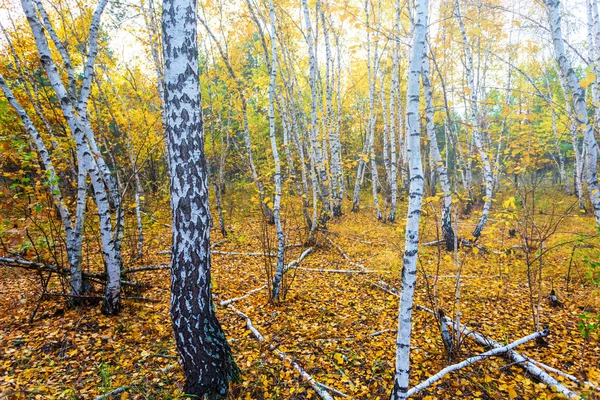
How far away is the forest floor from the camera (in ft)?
9.98

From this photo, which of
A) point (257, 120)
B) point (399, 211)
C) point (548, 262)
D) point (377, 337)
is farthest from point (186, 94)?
point (257, 120)

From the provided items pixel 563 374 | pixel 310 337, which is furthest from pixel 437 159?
pixel 310 337

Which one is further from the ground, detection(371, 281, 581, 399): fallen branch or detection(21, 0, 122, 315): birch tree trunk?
detection(21, 0, 122, 315): birch tree trunk

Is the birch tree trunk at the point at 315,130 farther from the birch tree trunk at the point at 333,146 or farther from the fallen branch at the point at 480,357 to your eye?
the fallen branch at the point at 480,357

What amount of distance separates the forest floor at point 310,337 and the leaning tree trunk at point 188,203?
0.58 meters

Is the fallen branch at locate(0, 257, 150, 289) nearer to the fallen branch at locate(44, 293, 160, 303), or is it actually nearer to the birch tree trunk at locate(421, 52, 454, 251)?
the fallen branch at locate(44, 293, 160, 303)

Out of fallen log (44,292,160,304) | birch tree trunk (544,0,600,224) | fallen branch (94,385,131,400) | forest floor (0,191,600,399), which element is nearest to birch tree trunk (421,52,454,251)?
forest floor (0,191,600,399)

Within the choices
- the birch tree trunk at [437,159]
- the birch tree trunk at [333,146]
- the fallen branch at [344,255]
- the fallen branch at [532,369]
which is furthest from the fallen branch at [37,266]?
the birch tree trunk at [333,146]

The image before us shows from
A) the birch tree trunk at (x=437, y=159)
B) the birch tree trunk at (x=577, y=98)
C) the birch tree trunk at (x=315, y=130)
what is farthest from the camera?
the birch tree trunk at (x=315, y=130)

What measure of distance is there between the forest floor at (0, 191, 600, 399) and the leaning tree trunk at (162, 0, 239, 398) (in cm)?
58

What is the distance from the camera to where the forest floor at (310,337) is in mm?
3041

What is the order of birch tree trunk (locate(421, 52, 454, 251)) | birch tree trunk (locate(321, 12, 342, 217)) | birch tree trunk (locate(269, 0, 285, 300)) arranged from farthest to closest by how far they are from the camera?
birch tree trunk (locate(321, 12, 342, 217))
birch tree trunk (locate(421, 52, 454, 251))
birch tree trunk (locate(269, 0, 285, 300))

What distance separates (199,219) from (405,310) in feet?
6.64

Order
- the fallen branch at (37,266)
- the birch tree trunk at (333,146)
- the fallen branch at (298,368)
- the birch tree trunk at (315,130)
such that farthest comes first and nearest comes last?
1. the birch tree trunk at (333,146)
2. the birch tree trunk at (315,130)
3. the fallen branch at (37,266)
4. the fallen branch at (298,368)
